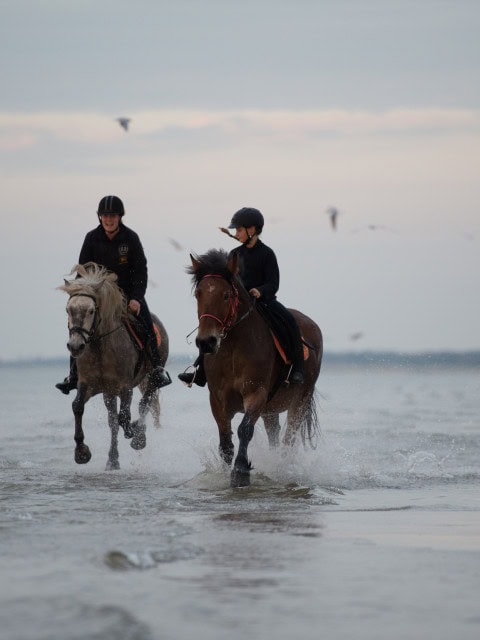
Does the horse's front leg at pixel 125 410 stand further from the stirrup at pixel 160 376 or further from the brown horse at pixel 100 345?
the stirrup at pixel 160 376

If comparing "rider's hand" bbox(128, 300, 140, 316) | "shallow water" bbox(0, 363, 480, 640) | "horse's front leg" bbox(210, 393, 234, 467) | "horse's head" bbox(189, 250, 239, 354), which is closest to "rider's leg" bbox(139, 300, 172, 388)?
"rider's hand" bbox(128, 300, 140, 316)

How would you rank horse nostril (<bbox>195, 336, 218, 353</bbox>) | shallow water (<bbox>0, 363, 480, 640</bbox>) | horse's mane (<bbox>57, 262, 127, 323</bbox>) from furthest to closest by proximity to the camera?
horse's mane (<bbox>57, 262, 127, 323</bbox>) < horse nostril (<bbox>195, 336, 218, 353</bbox>) < shallow water (<bbox>0, 363, 480, 640</bbox>)

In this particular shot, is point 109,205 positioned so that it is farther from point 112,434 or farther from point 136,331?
point 112,434

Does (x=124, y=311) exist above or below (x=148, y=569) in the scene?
above

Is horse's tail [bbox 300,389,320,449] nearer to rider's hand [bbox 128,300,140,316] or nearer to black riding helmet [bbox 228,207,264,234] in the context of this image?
rider's hand [bbox 128,300,140,316]

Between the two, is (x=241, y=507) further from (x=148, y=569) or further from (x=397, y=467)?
(x=397, y=467)

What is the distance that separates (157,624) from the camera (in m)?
4.83

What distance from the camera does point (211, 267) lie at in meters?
10.3

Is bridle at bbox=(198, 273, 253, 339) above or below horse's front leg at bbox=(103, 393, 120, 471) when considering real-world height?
above

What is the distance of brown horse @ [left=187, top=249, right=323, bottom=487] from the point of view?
10133 millimetres

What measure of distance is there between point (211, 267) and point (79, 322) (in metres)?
1.97

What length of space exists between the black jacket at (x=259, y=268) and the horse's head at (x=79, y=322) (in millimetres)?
1588

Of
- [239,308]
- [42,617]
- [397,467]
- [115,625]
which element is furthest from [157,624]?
[397,467]

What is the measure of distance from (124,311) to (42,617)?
7833 mm
